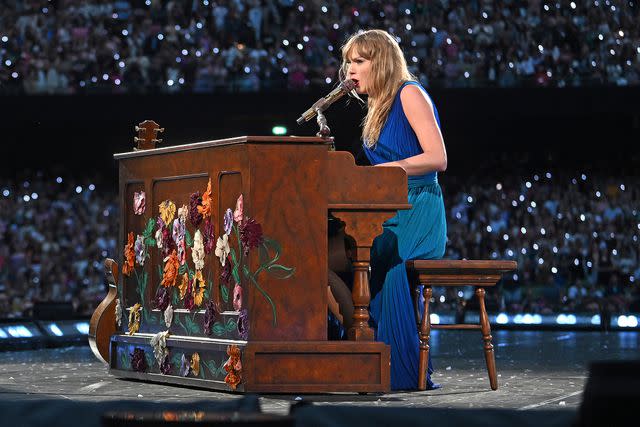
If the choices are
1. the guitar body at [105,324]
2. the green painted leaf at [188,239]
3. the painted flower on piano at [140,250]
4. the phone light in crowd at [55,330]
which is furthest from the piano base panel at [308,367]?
the phone light in crowd at [55,330]

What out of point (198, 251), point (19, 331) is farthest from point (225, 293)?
point (19, 331)

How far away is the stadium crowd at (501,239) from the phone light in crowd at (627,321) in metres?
1.36

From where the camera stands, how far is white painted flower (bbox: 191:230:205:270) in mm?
4316

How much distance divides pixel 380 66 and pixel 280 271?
0.96m

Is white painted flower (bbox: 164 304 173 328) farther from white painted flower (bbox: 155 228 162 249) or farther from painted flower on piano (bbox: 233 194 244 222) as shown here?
painted flower on piano (bbox: 233 194 244 222)

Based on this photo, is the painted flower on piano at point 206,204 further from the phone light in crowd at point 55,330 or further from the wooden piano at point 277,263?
the phone light in crowd at point 55,330

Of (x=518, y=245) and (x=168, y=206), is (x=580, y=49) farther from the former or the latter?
(x=168, y=206)

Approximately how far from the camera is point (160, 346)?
14.7 feet

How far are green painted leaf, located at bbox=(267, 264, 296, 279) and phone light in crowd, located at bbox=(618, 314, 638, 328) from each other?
7.02m

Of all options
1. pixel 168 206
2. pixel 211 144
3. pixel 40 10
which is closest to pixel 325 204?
pixel 211 144

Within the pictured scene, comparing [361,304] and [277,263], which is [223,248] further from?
[361,304]

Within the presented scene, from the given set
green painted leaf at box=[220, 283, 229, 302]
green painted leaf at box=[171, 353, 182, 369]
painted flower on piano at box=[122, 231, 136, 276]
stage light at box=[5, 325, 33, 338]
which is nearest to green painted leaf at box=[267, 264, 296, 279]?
green painted leaf at box=[220, 283, 229, 302]

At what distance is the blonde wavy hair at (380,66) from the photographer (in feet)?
14.7

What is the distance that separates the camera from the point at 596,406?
154 centimetres
